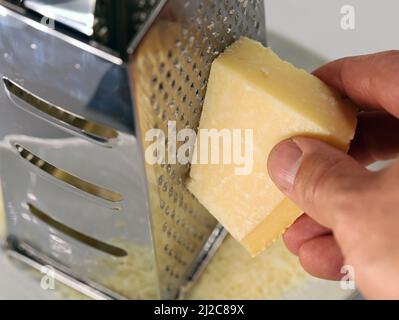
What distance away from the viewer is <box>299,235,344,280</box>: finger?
808 millimetres

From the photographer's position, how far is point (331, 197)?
0.56m

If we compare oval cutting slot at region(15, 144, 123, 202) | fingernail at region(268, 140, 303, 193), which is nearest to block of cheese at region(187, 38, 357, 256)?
fingernail at region(268, 140, 303, 193)

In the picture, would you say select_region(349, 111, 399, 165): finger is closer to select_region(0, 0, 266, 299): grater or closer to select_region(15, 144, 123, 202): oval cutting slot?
select_region(0, 0, 266, 299): grater

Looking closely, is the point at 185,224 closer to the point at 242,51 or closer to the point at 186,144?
the point at 186,144

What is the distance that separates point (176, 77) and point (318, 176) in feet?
0.58

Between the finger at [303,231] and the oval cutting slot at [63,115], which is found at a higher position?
the oval cutting slot at [63,115]

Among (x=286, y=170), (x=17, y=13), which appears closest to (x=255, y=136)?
(x=286, y=170)

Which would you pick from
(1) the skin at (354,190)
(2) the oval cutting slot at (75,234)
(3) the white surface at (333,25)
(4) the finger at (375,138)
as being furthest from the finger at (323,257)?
(3) the white surface at (333,25)

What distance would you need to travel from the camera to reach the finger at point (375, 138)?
0.83m

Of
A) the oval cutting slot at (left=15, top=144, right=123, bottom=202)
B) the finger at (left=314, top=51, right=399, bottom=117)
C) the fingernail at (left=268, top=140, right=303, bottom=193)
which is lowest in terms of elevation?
the oval cutting slot at (left=15, top=144, right=123, bottom=202)

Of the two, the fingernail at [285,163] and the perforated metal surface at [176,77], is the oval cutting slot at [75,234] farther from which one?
the fingernail at [285,163]

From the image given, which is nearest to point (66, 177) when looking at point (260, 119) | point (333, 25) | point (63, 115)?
point (63, 115)

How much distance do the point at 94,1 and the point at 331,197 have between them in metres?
0.28

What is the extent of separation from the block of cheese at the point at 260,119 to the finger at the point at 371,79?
5 centimetres
